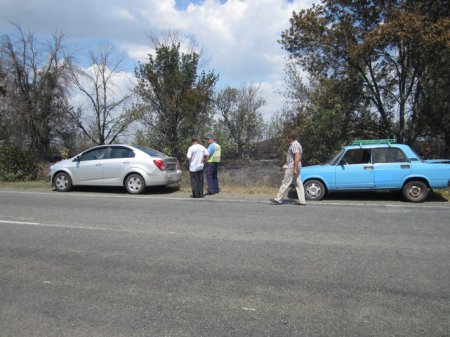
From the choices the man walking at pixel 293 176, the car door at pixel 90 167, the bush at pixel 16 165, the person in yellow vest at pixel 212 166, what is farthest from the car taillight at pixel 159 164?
the bush at pixel 16 165

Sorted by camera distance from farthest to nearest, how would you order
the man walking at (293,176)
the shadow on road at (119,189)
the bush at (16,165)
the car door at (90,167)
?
1. the bush at (16,165)
2. the shadow on road at (119,189)
3. the car door at (90,167)
4. the man walking at (293,176)

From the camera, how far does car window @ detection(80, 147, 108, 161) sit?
12875 mm

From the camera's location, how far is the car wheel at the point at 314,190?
1072cm

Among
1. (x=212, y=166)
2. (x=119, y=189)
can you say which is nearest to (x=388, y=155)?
(x=212, y=166)

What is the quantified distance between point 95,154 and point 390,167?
9175mm

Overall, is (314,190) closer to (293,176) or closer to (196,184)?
(293,176)

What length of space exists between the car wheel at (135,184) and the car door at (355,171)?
5922 millimetres

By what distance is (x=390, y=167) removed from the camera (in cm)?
1034

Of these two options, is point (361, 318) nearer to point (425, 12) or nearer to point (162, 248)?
point (162, 248)

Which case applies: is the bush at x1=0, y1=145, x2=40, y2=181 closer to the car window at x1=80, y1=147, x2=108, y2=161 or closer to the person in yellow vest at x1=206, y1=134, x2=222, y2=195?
the car window at x1=80, y1=147, x2=108, y2=161

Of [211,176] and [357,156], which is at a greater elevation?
[357,156]

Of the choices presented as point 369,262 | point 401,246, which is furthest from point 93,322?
point 401,246

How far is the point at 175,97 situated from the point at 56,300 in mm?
21374

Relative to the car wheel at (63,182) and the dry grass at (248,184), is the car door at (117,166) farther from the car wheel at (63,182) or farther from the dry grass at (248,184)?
the dry grass at (248,184)
